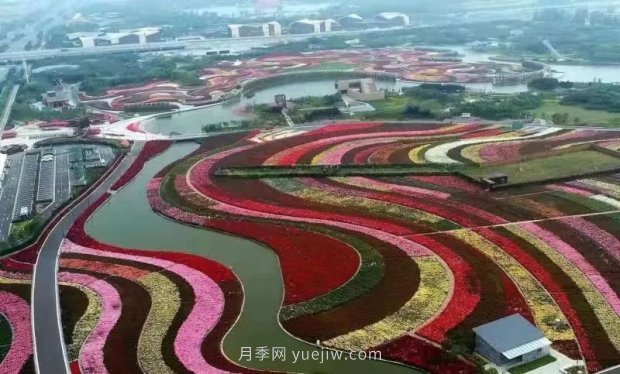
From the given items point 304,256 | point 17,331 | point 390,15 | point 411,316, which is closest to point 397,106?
point 304,256

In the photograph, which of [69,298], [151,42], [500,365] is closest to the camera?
[500,365]

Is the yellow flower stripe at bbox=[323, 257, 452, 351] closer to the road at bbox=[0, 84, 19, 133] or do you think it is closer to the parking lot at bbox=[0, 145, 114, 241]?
the parking lot at bbox=[0, 145, 114, 241]

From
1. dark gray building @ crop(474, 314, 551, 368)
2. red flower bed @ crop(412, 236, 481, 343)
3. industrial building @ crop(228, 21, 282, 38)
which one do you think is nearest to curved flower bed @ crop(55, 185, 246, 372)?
red flower bed @ crop(412, 236, 481, 343)

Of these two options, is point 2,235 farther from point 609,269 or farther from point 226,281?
point 609,269

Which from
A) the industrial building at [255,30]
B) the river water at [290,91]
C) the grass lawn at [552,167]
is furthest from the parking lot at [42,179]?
the industrial building at [255,30]

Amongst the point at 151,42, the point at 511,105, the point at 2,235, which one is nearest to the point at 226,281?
the point at 2,235

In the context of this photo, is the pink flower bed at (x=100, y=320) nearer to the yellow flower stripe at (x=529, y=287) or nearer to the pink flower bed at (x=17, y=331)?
the pink flower bed at (x=17, y=331)
